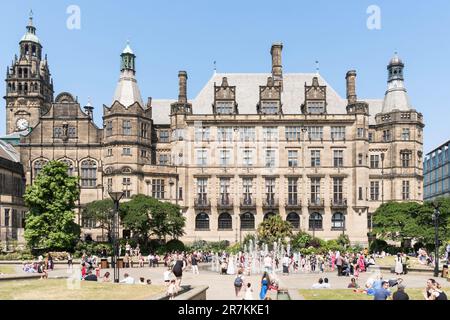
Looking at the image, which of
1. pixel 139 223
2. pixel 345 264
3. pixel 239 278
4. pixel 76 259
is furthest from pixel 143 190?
pixel 239 278

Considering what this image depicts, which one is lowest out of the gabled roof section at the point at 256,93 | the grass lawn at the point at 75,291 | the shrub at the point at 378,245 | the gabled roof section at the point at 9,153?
the shrub at the point at 378,245

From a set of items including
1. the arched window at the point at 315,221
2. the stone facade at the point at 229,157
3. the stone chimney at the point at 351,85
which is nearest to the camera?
the stone facade at the point at 229,157

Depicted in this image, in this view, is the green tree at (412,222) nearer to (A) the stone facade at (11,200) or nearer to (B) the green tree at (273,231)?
(B) the green tree at (273,231)

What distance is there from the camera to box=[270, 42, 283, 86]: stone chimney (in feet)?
271

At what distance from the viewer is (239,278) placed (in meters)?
26.1

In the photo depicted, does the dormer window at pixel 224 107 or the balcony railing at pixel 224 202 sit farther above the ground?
the dormer window at pixel 224 107

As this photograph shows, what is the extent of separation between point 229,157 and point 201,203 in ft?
A: 24.9

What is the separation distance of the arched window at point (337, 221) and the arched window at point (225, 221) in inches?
553

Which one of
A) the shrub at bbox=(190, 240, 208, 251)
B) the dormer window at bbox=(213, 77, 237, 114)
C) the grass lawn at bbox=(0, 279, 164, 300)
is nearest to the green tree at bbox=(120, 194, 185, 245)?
the shrub at bbox=(190, 240, 208, 251)

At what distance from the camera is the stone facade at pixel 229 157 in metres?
76.4

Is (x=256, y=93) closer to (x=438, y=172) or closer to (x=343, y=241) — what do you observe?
(x=343, y=241)

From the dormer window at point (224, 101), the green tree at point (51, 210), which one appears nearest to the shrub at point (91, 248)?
the green tree at point (51, 210)
